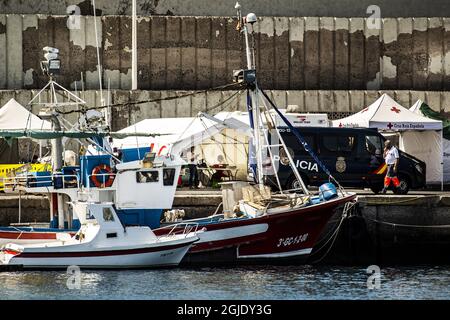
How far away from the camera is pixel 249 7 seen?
167ft

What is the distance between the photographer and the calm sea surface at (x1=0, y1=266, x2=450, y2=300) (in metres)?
30.8

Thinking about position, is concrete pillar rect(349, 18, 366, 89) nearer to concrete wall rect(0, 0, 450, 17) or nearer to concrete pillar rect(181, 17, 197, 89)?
concrete wall rect(0, 0, 450, 17)

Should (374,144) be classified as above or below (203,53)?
below

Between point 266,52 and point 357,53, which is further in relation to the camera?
point 357,53

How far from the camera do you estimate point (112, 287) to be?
105 feet

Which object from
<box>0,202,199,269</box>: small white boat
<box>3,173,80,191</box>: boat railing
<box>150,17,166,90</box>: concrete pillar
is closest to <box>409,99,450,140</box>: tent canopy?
<box>150,17,166,90</box>: concrete pillar

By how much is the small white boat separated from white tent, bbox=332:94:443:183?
9.78 m

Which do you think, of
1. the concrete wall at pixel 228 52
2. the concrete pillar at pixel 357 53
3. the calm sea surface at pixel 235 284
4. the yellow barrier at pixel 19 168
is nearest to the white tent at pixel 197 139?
the yellow barrier at pixel 19 168

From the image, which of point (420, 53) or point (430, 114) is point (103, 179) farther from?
point (420, 53)

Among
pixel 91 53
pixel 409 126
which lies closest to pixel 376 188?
pixel 409 126

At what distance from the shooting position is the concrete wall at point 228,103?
47156 mm

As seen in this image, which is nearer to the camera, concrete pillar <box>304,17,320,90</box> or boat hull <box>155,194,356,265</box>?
boat hull <box>155,194,356,265</box>

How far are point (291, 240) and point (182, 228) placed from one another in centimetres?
249

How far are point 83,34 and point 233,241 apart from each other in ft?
49.2
